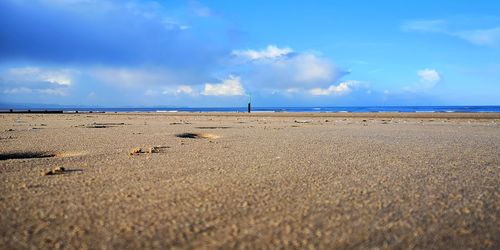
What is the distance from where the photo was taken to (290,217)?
67.9 inches

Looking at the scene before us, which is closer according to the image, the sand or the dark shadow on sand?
the sand

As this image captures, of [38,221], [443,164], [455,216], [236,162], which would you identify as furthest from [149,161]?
[443,164]

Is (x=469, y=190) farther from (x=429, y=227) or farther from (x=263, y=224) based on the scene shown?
(x=263, y=224)

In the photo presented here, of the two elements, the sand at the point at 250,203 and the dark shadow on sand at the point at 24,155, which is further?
the dark shadow on sand at the point at 24,155

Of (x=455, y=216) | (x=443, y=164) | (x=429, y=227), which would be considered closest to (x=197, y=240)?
(x=429, y=227)

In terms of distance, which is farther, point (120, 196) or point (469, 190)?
point (469, 190)

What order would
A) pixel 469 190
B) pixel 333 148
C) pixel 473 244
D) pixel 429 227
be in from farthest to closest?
1. pixel 333 148
2. pixel 469 190
3. pixel 429 227
4. pixel 473 244

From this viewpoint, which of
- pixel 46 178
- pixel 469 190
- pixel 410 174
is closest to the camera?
pixel 469 190

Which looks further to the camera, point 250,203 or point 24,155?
point 24,155

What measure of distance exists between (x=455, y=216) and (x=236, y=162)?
6.38 feet

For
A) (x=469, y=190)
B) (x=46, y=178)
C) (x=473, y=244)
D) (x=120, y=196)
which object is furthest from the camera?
(x=46, y=178)

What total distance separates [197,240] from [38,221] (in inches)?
32.9

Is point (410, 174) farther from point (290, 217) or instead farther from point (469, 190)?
point (290, 217)

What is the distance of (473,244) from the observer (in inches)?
56.6
